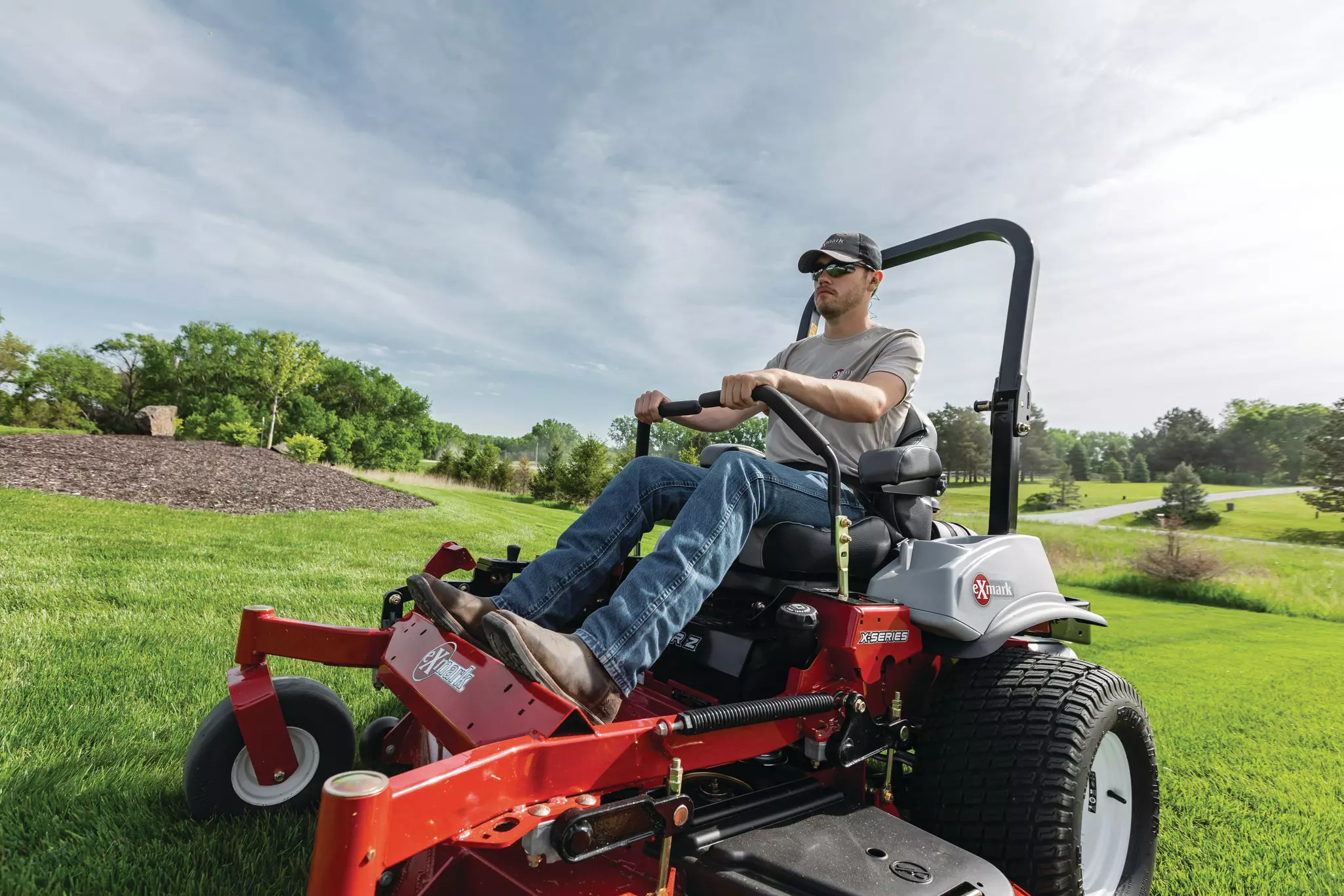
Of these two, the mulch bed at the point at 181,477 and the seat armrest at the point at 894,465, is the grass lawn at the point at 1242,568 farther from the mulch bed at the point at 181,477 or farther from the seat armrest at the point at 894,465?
the seat armrest at the point at 894,465

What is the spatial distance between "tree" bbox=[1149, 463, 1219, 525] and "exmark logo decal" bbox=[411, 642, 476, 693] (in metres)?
29.7

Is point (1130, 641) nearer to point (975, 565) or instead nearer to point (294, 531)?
point (975, 565)

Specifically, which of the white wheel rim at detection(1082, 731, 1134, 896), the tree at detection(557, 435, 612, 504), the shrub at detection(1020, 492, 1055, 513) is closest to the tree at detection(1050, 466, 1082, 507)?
the shrub at detection(1020, 492, 1055, 513)

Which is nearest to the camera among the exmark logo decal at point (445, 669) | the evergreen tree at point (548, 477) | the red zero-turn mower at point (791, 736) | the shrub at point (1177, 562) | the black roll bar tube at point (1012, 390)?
the red zero-turn mower at point (791, 736)

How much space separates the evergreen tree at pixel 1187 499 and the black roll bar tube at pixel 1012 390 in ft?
92.0

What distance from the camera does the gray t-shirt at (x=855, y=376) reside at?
2.62m

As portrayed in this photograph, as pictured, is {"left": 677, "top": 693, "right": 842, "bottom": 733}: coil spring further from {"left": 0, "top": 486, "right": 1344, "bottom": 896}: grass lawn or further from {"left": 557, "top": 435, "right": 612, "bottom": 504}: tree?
{"left": 557, "top": 435, "right": 612, "bottom": 504}: tree

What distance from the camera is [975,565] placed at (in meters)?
2.29

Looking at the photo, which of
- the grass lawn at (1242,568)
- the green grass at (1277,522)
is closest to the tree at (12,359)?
the grass lawn at (1242,568)

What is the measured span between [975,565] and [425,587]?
1606 mm

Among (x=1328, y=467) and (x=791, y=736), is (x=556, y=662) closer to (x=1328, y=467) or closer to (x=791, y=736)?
(x=791, y=736)

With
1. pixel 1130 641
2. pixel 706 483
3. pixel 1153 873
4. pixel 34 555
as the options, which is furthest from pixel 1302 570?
pixel 34 555

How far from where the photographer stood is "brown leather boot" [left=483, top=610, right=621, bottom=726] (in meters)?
1.56

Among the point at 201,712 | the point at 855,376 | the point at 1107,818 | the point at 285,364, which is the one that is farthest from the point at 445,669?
the point at 285,364
